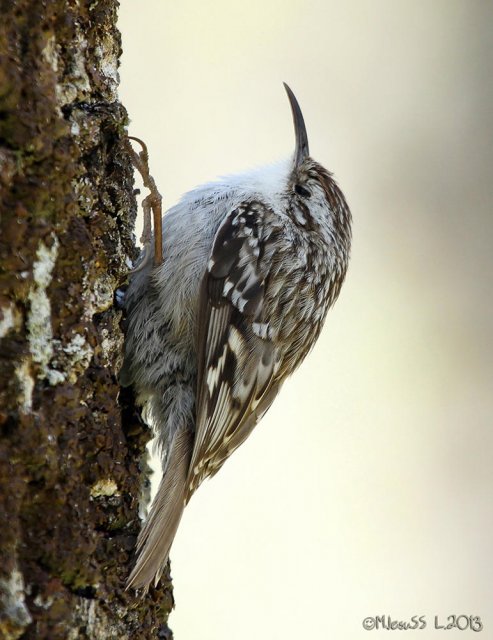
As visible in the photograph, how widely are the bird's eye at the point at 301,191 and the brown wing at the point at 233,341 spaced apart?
0.27m

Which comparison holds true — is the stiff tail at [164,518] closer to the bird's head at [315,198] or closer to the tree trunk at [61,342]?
the tree trunk at [61,342]

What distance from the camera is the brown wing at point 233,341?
239 cm

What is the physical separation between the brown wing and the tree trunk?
35 cm

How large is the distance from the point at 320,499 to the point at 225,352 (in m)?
1.64

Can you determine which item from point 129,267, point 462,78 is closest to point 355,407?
point 462,78

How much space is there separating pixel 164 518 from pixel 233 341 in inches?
20.8

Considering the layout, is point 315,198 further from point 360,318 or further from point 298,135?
point 360,318

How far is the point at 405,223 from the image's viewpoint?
4199 mm

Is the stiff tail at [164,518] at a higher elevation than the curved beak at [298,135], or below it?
below

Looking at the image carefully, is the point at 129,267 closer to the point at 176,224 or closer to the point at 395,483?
the point at 176,224

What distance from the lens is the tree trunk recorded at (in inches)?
63.7

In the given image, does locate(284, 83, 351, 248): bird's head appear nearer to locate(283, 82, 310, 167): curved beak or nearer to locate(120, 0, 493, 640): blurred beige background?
locate(283, 82, 310, 167): curved beak

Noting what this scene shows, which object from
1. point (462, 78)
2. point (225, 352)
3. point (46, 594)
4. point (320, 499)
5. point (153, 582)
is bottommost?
point (320, 499)

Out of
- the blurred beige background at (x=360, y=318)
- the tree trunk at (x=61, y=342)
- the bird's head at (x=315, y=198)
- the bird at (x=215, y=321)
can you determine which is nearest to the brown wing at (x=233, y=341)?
the bird at (x=215, y=321)
